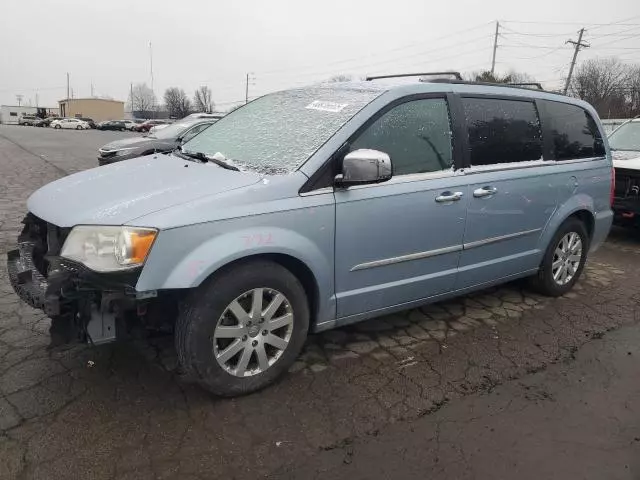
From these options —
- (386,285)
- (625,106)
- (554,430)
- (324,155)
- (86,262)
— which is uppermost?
(625,106)

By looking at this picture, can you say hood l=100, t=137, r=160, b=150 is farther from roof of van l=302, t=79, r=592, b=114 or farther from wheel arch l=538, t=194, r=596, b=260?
wheel arch l=538, t=194, r=596, b=260

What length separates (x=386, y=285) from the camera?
129 inches

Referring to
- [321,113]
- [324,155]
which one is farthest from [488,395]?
[321,113]

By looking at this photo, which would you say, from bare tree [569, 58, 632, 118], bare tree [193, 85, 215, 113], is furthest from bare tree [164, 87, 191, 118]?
bare tree [569, 58, 632, 118]

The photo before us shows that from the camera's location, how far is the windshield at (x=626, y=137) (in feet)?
25.0

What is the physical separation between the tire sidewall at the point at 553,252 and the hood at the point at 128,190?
2951 millimetres

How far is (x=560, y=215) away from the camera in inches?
170

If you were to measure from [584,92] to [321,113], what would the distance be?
176 ft

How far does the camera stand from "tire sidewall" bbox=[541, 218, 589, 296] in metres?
4.42

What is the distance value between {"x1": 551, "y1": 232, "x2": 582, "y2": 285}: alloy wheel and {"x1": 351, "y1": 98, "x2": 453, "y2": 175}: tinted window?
5.83 ft

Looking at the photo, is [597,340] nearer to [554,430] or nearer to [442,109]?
[554,430]

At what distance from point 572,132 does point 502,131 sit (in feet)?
3.46

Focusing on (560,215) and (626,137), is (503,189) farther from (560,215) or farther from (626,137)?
(626,137)

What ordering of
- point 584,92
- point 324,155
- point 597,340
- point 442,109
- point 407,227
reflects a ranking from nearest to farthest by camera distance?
point 324,155, point 407,227, point 442,109, point 597,340, point 584,92
